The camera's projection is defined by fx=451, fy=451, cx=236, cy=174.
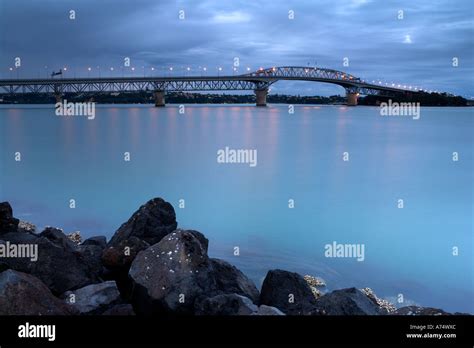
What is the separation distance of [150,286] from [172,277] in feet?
0.87

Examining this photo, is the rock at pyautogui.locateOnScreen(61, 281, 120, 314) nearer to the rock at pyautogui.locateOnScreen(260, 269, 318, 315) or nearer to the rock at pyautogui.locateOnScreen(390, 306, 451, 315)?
the rock at pyautogui.locateOnScreen(260, 269, 318, 315)

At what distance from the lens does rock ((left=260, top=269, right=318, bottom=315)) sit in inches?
220

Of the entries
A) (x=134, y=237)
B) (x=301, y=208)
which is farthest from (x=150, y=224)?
(x=301, y=208)

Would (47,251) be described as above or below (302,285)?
above

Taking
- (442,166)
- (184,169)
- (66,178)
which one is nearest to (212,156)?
(184,169)

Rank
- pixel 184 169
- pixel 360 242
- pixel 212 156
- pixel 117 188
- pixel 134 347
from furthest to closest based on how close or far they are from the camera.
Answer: pixel 212 156 → pixel 184 169 → pixel 117 188 → pixel 360 242 → pixel 134 347

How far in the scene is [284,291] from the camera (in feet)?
18.7

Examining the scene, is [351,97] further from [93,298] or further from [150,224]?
[93,298]

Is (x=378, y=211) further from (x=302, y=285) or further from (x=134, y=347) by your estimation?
(x=134, y=347)

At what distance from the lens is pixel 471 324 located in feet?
10.7

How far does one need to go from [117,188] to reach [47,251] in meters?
7.11

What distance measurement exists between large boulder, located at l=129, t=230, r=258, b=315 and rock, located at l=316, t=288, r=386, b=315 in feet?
4.34

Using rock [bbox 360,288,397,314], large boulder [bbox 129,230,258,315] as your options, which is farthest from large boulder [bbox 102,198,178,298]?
rock [bbox 360,288,397,314]

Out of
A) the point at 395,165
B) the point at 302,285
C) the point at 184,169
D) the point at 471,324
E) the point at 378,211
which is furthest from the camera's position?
the point at 395,165
